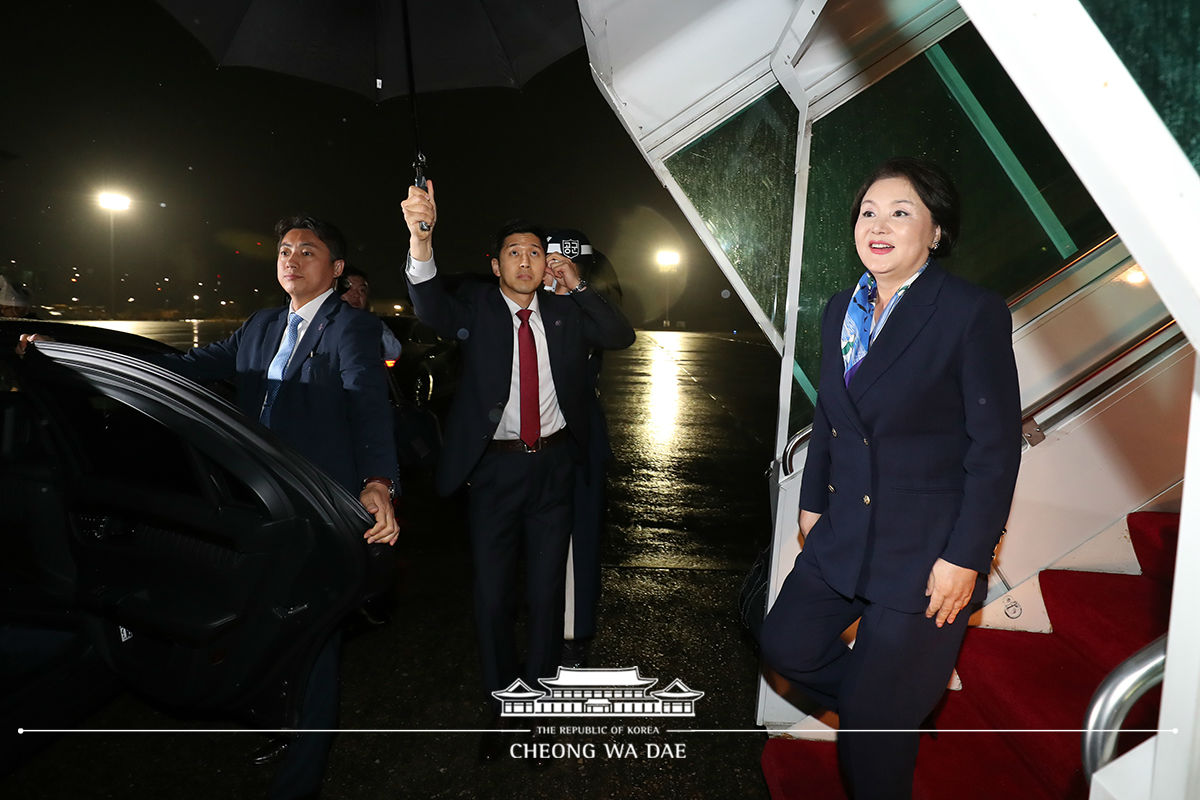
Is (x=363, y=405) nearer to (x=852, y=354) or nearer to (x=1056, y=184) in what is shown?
(x=852, y=354)

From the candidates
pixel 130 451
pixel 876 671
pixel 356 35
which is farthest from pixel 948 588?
pixel 356 35

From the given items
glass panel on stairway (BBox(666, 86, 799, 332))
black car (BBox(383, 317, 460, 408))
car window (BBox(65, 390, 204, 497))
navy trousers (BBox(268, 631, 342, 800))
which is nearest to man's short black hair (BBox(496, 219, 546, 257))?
glass panel on stairway (BBox(666, 86, 799, 332))

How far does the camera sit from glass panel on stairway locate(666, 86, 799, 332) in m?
3.33

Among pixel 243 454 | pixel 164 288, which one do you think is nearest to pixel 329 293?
pixel 243 454

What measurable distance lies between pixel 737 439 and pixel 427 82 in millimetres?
7027

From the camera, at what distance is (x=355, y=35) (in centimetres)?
315

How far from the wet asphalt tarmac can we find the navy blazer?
3.47 feet

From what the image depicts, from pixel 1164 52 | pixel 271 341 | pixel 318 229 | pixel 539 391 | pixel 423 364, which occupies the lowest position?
Result: pixel 1164 52

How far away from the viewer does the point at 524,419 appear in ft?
9.12

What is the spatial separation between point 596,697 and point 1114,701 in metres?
2.22

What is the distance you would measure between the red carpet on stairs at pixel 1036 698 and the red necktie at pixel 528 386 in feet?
4.98

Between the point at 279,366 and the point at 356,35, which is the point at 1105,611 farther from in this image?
the point at 356,35

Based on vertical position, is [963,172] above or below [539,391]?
below

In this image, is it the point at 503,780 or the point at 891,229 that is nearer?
the point at 891,229
